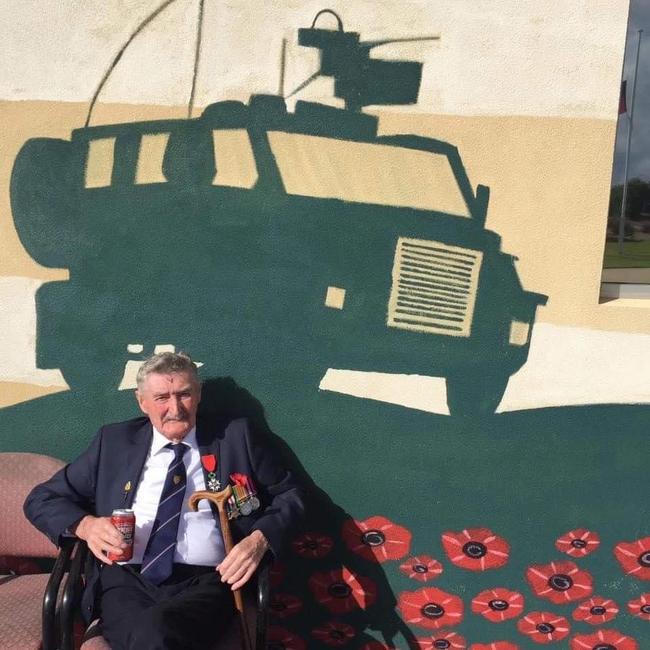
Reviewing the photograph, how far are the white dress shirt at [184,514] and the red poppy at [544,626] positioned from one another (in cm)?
139

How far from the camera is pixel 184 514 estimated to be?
271 centimetres

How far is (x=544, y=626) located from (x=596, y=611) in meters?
0.23

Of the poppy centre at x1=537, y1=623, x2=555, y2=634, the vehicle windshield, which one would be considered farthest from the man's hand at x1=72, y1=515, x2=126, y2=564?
the poppy centre at x1=537, y1=623, x2=555, y2=634

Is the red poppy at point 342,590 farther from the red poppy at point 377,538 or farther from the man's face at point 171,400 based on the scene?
the man's face at point 171,400

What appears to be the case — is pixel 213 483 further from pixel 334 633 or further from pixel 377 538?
pixel 334 633

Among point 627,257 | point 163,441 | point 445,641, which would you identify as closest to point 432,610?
point 445,641

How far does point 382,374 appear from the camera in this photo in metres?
2.95

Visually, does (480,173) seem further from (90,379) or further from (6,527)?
(6,527)

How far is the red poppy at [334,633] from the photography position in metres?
3.14

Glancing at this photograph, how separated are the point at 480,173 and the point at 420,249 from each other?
39cm

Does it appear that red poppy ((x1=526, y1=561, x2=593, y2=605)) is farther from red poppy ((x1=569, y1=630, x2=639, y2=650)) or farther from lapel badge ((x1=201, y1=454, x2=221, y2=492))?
lapel badge ((x1=201, y1=454, x2=221, y2=492))

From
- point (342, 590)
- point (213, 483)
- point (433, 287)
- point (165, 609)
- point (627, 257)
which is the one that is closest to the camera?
point (165, 609)

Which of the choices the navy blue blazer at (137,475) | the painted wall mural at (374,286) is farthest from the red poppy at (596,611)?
the navy blue blazer at (137,475)

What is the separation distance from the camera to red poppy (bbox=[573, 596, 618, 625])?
300cm
